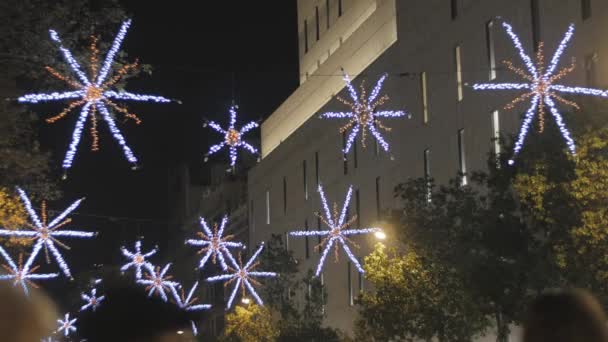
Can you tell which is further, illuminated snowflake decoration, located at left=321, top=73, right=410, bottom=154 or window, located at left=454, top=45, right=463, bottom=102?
window, located at left=454, top=45, right=463, bottom=102

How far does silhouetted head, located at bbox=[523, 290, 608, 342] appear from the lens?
4.25 meters

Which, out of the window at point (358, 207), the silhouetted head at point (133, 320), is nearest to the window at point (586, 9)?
the window at point (358, 207)

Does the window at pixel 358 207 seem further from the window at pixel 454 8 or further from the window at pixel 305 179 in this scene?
the window at pixel 454 8

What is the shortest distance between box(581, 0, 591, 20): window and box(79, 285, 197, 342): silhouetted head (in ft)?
96.2

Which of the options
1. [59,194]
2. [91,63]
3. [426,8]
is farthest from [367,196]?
[91,63]

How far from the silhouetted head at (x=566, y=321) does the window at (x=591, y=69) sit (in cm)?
2784

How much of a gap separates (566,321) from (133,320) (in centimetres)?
161

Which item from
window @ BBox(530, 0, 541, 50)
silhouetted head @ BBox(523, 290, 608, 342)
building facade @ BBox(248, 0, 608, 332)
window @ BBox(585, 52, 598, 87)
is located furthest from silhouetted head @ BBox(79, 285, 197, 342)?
window @ BBox(530, 0, 541, 50)

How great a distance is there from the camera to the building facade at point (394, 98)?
3506cm

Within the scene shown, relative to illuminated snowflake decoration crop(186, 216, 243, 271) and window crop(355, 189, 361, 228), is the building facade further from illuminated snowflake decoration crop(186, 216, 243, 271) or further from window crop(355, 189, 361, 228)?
illuminated snowflake decoration crop(186, 216, 243, 271)

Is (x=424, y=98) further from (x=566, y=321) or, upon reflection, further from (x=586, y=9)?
(x=566, y=321)

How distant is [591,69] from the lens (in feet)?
103

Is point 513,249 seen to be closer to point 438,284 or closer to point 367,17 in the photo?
point 438,284

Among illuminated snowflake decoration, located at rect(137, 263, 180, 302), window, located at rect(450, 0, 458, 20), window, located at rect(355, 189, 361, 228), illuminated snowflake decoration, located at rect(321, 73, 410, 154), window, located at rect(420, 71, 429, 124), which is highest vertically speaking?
window, located at rect(450, 0, 458, 20)
